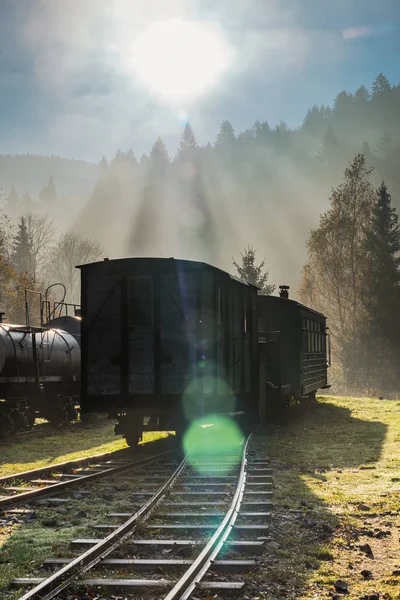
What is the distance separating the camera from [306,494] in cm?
912

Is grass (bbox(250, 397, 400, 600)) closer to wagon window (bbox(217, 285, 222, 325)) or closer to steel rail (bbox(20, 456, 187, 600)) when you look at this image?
steel rail (bbox(20, 456, 187, 600))

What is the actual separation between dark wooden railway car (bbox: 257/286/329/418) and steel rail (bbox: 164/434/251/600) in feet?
29.8

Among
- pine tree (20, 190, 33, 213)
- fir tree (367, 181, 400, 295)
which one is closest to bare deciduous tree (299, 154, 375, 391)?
fir tree (367, 181, 400, 295)

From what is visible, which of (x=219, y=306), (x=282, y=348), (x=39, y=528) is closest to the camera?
(x=39, y=528)

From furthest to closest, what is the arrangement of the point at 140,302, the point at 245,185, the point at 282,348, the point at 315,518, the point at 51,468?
the point at 245,185 → the point at 282,348 → the point at 140,302 → the point at 51,468 → the point at 315,518

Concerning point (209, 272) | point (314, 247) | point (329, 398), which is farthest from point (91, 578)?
point (314, 247)

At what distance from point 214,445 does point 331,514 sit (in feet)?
22.7

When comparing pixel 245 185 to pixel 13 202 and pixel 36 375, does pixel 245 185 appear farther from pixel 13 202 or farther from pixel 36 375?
pixel 36 375

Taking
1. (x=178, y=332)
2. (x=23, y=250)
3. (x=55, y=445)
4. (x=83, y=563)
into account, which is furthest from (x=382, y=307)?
(x=23, y=250)

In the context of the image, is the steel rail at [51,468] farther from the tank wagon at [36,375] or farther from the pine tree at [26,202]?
the pine tree at [26,202]

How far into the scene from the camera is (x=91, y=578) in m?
5.32

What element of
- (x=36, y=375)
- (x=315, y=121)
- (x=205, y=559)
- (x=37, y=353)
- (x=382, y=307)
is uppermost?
(x=315, y=121)

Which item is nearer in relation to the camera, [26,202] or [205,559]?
[205,559]

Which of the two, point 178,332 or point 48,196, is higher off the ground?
point 48,196
